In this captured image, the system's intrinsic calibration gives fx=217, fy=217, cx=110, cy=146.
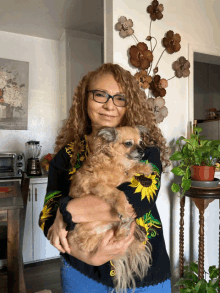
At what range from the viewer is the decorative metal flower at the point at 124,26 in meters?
2.06

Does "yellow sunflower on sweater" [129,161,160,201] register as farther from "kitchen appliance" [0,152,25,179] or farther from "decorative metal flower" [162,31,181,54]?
"kitchen appliance" [0,152,25,179]

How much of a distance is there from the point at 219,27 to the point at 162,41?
943mm

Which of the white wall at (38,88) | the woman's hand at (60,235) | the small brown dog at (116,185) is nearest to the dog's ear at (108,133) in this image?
the small brown dog at (116,185)

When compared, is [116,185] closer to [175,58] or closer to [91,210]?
[91,210]

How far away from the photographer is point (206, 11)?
2588mm

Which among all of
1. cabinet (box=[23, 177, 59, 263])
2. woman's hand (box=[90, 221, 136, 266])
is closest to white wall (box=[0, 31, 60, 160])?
cabinet (box=[23, 177, 59, 263])

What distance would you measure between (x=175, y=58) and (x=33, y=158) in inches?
99.7

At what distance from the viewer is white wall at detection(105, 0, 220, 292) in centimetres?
216

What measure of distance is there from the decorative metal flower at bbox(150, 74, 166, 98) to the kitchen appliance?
7.88 ft

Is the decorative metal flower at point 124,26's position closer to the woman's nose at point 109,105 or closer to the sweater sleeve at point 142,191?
the woman's nose at point 109,105

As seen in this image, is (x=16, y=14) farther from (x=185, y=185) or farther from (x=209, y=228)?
(x=209, y=228)

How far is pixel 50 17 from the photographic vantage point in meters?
3.27

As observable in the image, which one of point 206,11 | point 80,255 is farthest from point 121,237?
point 206,11

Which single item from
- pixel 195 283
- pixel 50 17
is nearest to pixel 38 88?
pixel 50 17
